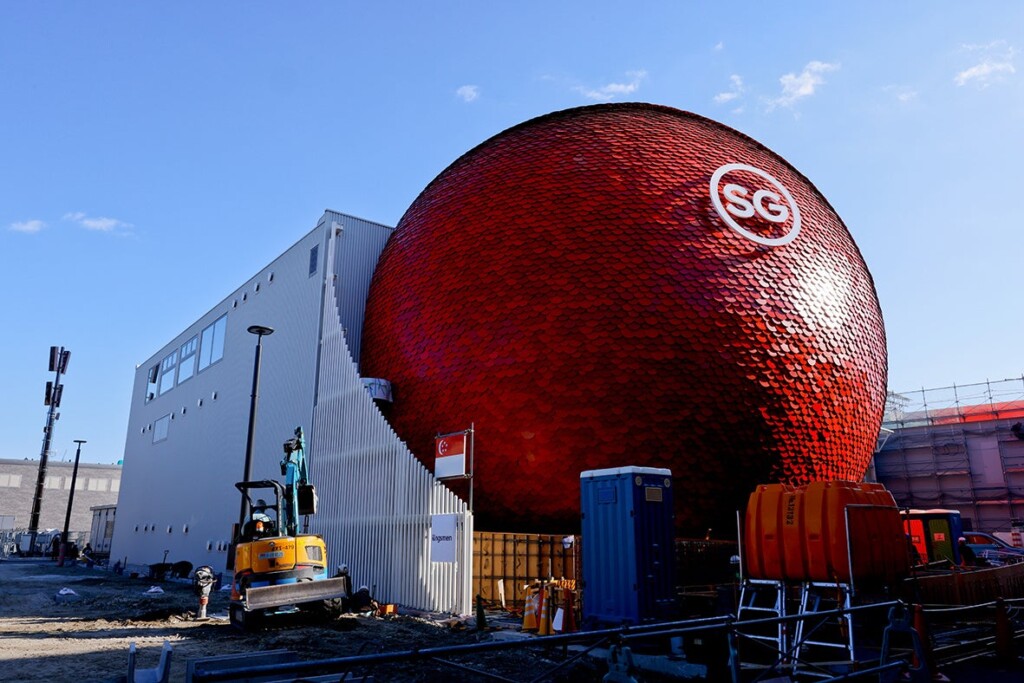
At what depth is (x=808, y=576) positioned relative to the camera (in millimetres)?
9258

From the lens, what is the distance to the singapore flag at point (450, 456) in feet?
50.2

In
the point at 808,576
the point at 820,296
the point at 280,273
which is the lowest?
the point at 808,576

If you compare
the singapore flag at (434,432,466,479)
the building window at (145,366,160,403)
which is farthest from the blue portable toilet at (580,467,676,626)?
the building window at (145,366,160,403)

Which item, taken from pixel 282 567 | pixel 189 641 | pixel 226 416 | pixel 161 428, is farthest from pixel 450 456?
pixel 161 428

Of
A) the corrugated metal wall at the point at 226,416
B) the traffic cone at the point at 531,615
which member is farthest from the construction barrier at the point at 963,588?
the corrugated metal wall at the point at 226,416

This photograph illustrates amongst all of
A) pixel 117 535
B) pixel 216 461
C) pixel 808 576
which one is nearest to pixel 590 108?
pixel 808 576

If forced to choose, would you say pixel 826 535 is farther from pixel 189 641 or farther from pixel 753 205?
pixel 753 205

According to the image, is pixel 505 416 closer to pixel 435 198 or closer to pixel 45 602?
pixel 435 198

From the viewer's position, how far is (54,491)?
229 feet

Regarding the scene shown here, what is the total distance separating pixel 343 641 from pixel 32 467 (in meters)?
74.1

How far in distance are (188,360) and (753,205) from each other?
1044 inches

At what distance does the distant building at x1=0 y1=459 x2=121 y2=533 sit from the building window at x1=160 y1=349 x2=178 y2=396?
38.4 meters

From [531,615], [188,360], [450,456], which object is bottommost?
[531,615]

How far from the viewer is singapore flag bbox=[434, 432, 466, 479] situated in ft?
50.2
